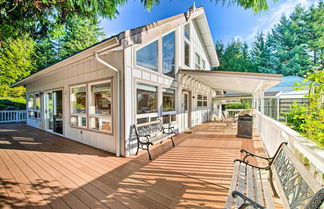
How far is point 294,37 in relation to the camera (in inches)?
824

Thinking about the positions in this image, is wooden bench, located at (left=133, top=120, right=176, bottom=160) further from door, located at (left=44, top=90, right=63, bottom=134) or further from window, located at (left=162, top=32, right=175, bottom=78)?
door, located at (left=44, top=90, right=63, bottom=134)

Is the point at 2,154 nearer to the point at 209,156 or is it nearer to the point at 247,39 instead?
the point at 209,156

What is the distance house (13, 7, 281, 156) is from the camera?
407 cm

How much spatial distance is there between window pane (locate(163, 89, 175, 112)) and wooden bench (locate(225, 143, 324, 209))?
3.89 meters

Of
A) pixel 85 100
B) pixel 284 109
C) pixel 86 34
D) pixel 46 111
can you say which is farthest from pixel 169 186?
pixel 86 34

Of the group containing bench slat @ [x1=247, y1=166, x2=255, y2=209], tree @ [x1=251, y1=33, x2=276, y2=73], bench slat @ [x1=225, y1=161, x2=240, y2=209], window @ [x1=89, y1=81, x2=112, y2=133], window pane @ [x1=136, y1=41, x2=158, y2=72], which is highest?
tree @ [x1=251, y1=33, x2=276, y2=73]

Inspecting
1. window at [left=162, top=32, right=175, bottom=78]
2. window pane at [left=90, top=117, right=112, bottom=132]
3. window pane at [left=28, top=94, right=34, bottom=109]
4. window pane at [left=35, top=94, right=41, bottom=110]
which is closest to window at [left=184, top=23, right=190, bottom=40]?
window at [left=162, top=32, right=175, bottom=78]

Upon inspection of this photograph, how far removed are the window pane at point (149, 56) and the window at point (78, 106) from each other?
239 cm

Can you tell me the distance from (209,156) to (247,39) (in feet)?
97.9

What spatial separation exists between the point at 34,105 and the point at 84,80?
21.4 feet

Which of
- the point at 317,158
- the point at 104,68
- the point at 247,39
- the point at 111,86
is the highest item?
the point at 247,39

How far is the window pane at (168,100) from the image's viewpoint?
5932 millimetres

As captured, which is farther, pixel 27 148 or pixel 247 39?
pixel 247 39

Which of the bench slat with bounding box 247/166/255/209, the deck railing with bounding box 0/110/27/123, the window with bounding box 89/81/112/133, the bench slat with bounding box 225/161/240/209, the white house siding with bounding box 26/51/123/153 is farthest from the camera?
the deck railing with bounding box 0/110/27/123
